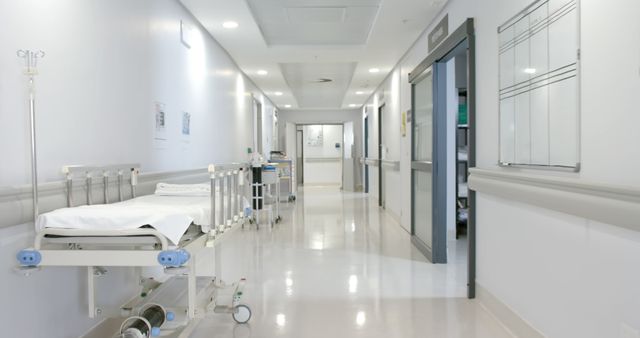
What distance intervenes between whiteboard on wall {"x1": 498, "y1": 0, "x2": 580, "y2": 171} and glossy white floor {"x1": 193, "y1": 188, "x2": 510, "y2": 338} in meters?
1.36

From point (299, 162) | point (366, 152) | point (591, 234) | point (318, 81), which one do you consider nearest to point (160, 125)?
point (591, 234)

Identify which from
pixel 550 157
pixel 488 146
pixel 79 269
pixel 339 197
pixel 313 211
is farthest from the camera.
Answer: pixel 339 197

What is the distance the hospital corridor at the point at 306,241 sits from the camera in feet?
7.02

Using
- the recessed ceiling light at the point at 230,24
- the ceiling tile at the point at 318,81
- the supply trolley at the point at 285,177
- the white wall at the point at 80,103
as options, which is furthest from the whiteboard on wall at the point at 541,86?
the supply trolley at the point at 285,177

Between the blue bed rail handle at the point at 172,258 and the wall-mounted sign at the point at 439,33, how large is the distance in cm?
396

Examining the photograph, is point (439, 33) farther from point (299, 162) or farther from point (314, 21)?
point (299, 162)

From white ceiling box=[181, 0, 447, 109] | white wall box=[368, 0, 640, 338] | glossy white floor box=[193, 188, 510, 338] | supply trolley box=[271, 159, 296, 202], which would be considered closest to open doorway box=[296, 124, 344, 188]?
supply trolley box=[271, 159, 296, 202]

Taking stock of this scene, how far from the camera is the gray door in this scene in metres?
5.64

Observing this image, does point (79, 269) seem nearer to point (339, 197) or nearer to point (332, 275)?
point (332, 275)

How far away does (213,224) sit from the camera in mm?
2510

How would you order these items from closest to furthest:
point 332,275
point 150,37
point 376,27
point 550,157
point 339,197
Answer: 1. point 550,157
2. point 150,37
3. point 332,275
4. point 376,27
5. point 339,197

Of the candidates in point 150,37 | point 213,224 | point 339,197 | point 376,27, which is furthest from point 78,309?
point 339,197

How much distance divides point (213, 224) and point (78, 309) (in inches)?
46.1

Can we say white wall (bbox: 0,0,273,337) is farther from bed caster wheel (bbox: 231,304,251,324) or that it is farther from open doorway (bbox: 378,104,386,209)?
open doorway (bbox: 378,104,386,209)
